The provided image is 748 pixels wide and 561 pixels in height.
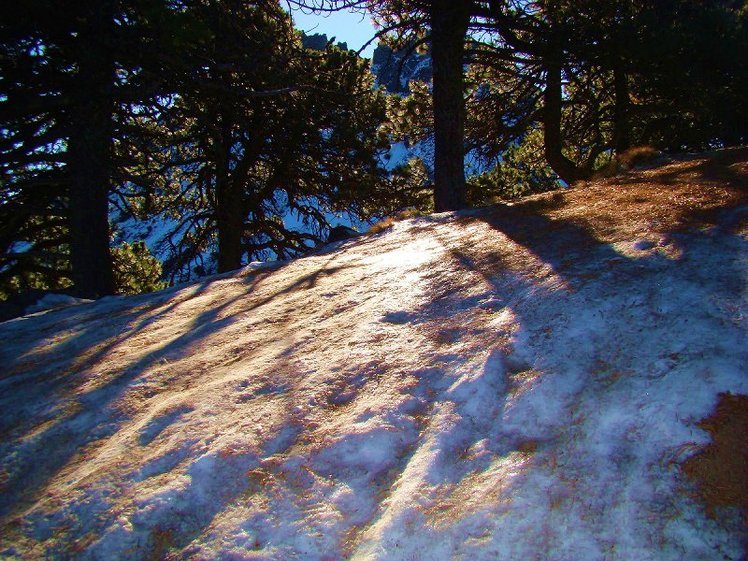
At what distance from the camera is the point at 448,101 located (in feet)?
27.7

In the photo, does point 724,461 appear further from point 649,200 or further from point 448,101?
point 448,101

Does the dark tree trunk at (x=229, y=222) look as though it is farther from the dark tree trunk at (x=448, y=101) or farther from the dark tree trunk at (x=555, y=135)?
the dark tree trunk at (x=555, y=135)

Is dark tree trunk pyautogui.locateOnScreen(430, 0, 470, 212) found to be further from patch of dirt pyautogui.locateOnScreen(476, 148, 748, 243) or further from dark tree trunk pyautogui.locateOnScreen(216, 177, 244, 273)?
dark tree trunk pyautogui.locateOnScreen(216, 177, 244, 273)

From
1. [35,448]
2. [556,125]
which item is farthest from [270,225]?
[35,448]

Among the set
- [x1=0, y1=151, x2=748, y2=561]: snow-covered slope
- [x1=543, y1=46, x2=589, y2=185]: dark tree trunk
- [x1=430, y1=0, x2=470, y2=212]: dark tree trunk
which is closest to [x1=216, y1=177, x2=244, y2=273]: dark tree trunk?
[x1=430, y1=0, x2=470, y2=212]: dark tree trunk

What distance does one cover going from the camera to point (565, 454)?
5.90 feet

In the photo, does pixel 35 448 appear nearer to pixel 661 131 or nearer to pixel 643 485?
pixel 643 485

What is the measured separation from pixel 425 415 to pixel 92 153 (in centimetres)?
708

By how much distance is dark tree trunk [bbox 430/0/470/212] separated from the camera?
8.33 metres

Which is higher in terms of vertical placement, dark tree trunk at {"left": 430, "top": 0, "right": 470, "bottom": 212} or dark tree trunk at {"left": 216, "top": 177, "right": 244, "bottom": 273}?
dark tree trunk at {"left": 430, "top": 0, "right": 470, "bottom": 212}

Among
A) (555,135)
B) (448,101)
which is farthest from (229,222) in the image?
(555,135)

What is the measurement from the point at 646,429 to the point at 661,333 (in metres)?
0.69

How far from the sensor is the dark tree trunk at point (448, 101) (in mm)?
8328

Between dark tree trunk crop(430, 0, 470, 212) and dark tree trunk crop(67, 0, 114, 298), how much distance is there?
4.86 meters
